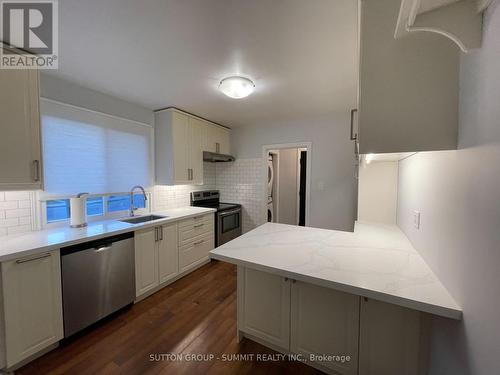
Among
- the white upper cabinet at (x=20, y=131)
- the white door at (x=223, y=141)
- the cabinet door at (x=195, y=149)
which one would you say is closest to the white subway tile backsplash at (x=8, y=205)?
the white upper cabinet at (x=20, y=131)

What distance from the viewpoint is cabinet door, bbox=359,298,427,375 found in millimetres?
1111

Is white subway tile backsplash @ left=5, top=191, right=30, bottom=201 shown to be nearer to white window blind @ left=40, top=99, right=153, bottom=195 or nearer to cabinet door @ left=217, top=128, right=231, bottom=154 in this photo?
white window blind @ left=40, top=99, right=153, bottom=195

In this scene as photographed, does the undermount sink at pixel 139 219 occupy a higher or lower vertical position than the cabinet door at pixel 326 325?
higher

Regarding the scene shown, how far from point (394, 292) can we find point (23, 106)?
107 inches

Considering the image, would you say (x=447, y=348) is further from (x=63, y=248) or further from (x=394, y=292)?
(x=63, y=248)

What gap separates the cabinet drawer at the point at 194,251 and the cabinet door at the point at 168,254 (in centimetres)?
9

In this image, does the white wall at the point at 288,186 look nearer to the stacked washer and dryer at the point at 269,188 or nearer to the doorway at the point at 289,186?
the doorway at the point at 289,186

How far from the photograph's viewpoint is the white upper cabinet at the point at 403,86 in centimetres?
84

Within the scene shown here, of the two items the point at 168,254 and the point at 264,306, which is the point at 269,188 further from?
the point at 264,306

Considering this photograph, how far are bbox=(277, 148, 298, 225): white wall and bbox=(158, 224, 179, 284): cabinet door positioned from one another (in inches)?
107

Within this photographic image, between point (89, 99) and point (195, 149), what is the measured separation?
56.2 inches

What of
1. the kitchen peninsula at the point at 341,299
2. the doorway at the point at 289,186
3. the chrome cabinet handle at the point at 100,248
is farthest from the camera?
the doorway at the point at 289,186

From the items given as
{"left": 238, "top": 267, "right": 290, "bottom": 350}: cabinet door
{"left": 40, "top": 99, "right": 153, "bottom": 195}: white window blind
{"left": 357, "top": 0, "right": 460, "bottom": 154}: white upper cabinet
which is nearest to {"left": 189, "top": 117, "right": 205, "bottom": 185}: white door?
{"left": 40, "top": 99, "right": 153, "bottom": 195}: white window blind

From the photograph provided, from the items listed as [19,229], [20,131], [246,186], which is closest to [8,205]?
[19,229]
